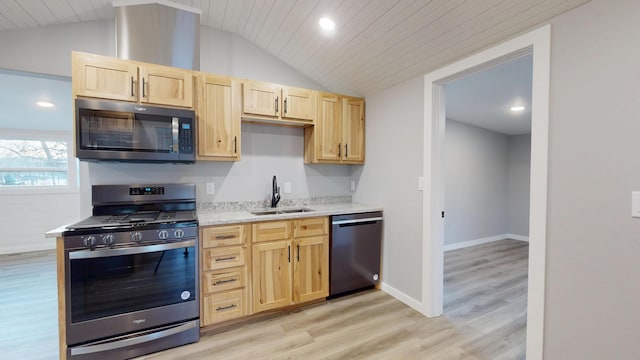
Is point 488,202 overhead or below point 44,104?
below

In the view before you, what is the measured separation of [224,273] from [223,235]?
0.34 metres

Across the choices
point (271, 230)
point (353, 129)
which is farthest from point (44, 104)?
point (353, 129)

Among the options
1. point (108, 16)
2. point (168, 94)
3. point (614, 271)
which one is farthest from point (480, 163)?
point (108, 16)

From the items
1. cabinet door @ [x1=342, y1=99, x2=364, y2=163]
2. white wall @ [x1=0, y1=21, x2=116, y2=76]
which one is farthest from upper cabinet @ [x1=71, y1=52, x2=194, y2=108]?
cabinet door @ [x1=342, y1=99, x2=364, y2=163]

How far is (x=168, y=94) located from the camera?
2.31 m

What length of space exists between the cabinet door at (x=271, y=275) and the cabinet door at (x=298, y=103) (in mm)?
1385

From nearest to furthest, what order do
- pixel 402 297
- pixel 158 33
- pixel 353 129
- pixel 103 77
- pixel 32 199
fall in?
pixel 103 77 < pixel 158 33 < pixel 402 297 < pixel 353 129 < pixel 32 199

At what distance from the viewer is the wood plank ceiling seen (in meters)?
1.79

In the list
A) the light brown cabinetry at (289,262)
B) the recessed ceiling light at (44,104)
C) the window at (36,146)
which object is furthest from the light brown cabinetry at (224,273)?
the recessed ceiling light at (44,104)

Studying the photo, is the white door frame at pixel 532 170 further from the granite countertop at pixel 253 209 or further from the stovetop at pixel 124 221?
the stovetop at pixel 124 221

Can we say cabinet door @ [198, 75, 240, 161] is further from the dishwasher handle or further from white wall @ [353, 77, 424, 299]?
white wall @ [353, 77, 424, 299]

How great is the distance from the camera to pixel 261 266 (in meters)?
2.48

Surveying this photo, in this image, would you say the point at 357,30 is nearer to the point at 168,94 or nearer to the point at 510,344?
the point at 168,94

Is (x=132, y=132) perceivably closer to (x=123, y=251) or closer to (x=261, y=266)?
(x=123, y=251)
